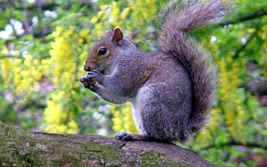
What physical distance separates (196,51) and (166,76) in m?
0.26

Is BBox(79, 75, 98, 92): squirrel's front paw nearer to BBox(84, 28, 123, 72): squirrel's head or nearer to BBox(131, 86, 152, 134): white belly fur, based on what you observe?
BBox(84, 28, 123, 72): squirrel's head

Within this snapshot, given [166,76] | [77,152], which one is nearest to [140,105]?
[166,76]

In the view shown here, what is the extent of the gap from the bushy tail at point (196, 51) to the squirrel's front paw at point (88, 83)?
1.67ft

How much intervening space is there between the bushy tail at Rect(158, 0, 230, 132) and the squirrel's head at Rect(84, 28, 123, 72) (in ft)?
1.12

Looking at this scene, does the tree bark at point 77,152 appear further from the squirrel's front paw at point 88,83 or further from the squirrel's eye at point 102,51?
the squirrel's eye at point 102,51

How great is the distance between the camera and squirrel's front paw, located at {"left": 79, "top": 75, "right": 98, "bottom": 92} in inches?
105

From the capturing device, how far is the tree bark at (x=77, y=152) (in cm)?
174

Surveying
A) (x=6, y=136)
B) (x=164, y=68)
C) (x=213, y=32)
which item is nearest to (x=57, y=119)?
(x=164, y=68)

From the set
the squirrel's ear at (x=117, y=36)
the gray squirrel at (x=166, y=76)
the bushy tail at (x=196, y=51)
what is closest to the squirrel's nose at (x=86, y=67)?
the gray squirrel at (x=166, y=76)

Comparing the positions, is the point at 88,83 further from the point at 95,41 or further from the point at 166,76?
the point at 166,76

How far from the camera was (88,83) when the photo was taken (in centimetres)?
270

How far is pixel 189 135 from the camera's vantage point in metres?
2.58

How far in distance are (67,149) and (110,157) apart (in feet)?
0.65

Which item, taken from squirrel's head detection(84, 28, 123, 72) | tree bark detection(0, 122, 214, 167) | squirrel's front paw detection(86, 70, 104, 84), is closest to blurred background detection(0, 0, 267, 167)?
squirrel's head detection(84, 28, 123, 72)
